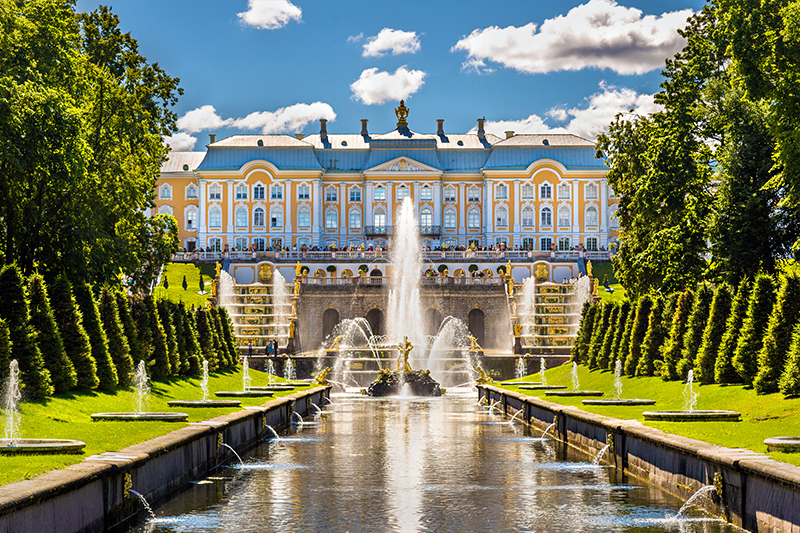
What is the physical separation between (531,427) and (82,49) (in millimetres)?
23757

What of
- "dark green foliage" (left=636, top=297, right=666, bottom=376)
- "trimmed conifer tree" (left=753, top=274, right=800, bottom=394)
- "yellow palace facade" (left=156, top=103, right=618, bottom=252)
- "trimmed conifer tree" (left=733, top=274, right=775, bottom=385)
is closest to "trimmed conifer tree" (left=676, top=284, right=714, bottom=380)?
"dark green foliage" (left=636, top=297, right=666, bottom=376)

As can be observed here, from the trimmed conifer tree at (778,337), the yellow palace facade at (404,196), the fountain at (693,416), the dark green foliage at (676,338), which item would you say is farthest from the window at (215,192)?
the fountain at (693,416)

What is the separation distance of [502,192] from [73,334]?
80.8 m

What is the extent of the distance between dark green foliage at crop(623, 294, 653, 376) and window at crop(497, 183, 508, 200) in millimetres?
67676

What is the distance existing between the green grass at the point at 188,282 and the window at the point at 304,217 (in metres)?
19.1

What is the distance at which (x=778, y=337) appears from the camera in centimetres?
1989

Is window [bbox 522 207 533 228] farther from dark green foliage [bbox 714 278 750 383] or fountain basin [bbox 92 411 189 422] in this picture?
fountain basin [bbox 92 411 189 422]

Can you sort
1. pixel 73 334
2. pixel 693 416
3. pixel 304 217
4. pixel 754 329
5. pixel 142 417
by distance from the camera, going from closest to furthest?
1. pixel 693 416
2. pixel 142 417
3. pixel 754 329
4. pixel 73 334
5. pixel 304 217

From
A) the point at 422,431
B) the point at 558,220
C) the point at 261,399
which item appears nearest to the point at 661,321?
the point at 422,431

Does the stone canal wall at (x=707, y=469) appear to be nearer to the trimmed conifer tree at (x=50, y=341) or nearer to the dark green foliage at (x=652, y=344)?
the trimmed conifer tree at (x=50, y=341)

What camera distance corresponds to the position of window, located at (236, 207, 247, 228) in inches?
3944

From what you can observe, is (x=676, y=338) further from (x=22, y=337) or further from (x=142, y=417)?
(x=22, y=337)

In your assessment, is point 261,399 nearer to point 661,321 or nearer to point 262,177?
point 661,321

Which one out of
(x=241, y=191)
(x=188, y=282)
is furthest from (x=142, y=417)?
(x=241, y=191)
